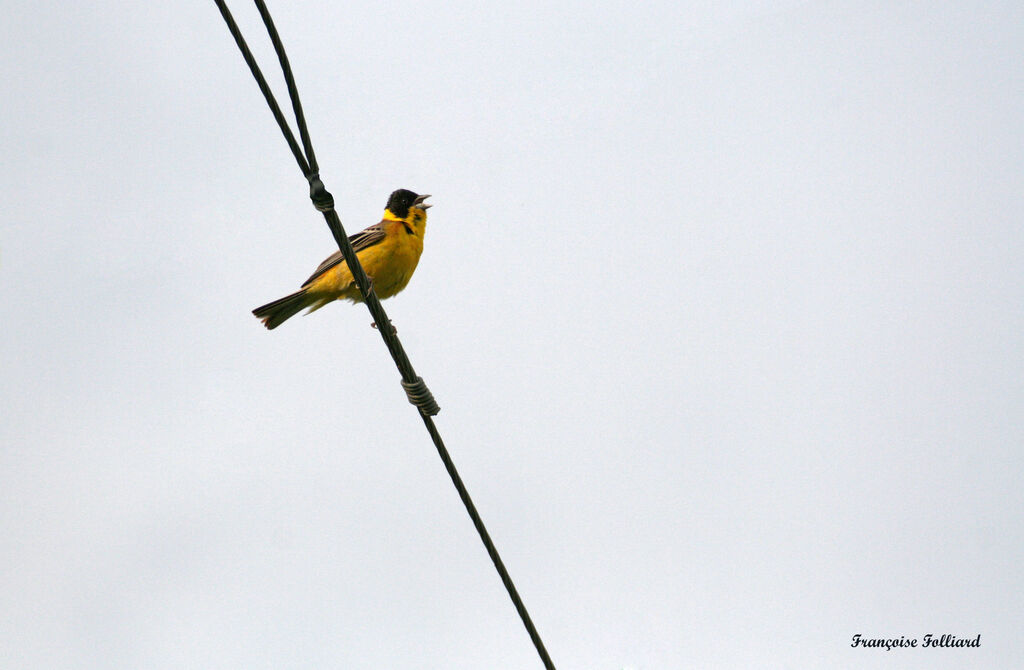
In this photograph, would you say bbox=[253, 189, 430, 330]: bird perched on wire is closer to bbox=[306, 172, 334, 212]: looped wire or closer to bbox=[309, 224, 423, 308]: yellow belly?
bbox=[309, 224, 423, 308]: yellow belly

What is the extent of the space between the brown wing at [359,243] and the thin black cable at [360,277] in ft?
11.3

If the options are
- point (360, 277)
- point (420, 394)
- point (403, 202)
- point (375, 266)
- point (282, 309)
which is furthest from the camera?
point (403, 202)

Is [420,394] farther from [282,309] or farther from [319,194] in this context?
[282,309]

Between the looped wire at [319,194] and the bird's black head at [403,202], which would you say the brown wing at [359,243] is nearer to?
the bird's black head at [403,202]

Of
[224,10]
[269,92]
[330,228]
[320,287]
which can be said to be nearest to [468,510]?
[330,228]

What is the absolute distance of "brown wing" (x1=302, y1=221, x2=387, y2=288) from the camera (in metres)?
8.07

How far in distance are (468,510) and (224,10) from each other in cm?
215

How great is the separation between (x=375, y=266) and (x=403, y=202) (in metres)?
1.01

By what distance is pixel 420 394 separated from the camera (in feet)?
15.5

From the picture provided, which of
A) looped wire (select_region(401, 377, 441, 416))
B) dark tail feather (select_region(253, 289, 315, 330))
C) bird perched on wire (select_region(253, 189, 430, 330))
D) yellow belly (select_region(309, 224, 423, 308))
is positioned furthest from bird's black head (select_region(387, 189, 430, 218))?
looped wire (select_region(401, 377, 441, 416))

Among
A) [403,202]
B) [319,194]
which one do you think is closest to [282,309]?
[403,202]

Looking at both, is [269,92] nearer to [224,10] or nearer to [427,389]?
[224,10]

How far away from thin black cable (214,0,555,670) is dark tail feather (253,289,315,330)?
11.3 ft

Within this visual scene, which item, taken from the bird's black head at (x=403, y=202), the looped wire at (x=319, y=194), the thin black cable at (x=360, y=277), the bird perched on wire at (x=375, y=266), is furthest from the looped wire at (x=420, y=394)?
the bird's black head at (x=403, y=202)
